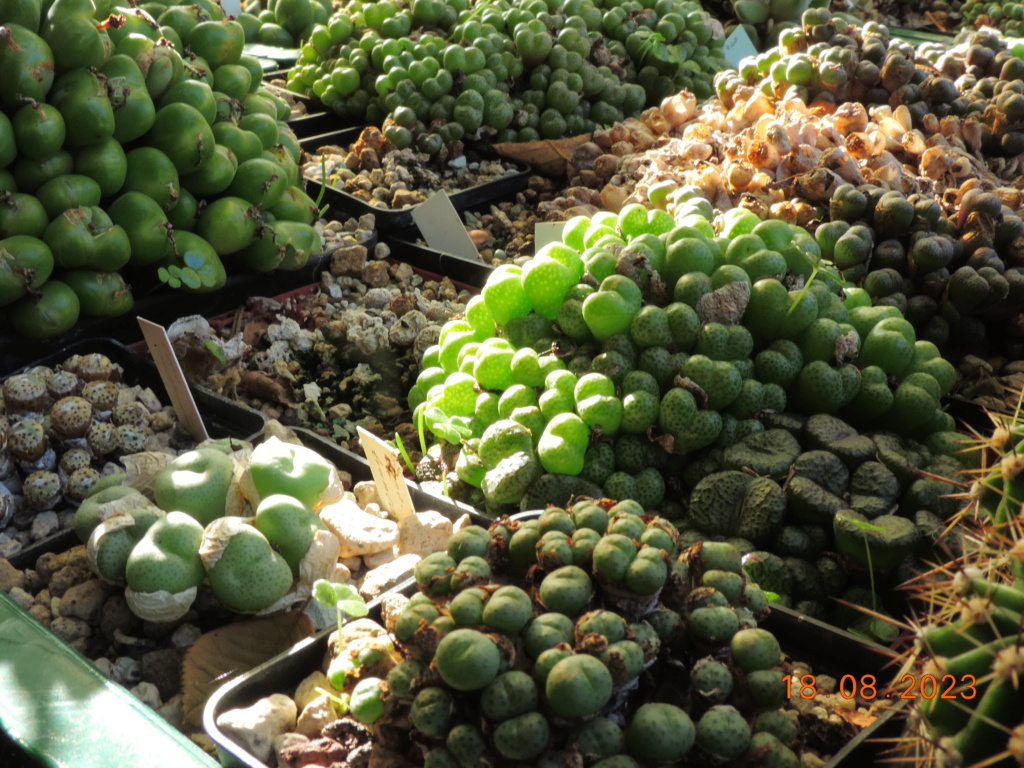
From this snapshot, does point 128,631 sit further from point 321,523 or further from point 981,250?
point 981,250

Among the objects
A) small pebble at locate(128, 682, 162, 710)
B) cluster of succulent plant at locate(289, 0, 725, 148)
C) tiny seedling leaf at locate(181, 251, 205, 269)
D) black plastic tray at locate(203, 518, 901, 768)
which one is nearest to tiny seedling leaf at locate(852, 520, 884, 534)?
black plastic tray at locate(203, 518, 901, 768)

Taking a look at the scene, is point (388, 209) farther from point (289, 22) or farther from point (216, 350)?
point (289, 22)

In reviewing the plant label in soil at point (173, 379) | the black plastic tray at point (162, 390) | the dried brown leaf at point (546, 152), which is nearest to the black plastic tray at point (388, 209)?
the dried brown leaf at point (546, 152)

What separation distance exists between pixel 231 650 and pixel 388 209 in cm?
221

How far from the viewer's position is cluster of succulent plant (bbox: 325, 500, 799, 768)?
0.98 metres

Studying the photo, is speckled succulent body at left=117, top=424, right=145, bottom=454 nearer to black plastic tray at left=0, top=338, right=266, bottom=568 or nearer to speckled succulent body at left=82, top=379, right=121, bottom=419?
speckled succulent body at left=82, top=379, right=121, bottom=419

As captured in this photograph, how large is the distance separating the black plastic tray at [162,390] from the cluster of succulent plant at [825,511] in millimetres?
1161

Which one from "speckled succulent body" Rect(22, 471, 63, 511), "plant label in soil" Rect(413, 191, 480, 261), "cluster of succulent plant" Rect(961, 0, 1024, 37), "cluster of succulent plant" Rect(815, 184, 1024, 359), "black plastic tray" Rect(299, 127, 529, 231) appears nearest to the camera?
"speckled succulent body" Rect(22, 471, 63, 511)

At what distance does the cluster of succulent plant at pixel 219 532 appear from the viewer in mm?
1488

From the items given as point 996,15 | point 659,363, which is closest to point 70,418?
point 659,363

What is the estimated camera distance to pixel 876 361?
1875 millimetres

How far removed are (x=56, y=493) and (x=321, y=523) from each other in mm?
723

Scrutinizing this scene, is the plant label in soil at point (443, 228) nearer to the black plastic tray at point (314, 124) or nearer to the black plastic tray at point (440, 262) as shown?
the black plastic tray at point (440, 262)

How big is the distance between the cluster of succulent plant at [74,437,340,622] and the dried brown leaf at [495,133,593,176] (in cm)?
248
